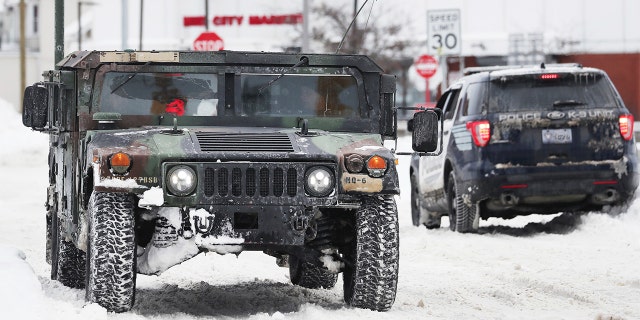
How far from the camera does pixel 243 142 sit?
351 inches

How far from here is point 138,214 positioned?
901 cm

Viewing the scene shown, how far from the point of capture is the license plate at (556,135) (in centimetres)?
1488

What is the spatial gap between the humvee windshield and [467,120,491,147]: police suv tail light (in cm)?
517

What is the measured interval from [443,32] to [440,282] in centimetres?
1556

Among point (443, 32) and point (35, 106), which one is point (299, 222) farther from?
point (443, 32)

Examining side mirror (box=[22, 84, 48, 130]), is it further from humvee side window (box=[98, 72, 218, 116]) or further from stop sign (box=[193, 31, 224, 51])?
stop sign (box=[193, 31, 224, 51])

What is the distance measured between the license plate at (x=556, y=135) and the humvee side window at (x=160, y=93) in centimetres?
577

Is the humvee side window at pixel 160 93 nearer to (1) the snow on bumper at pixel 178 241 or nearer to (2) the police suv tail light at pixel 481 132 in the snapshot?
(1) the snow on bumper at pixel 178 241

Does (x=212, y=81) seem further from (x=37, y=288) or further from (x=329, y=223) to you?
(x=37, y=288)

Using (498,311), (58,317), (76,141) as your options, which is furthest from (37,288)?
(498,311)

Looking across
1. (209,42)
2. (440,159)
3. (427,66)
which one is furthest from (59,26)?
(209,42)

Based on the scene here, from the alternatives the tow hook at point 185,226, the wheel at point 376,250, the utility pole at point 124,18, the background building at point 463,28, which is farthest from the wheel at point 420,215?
the background building at point 463,28

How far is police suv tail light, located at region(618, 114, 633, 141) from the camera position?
15039mm

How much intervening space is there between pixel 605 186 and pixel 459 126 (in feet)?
5.26
